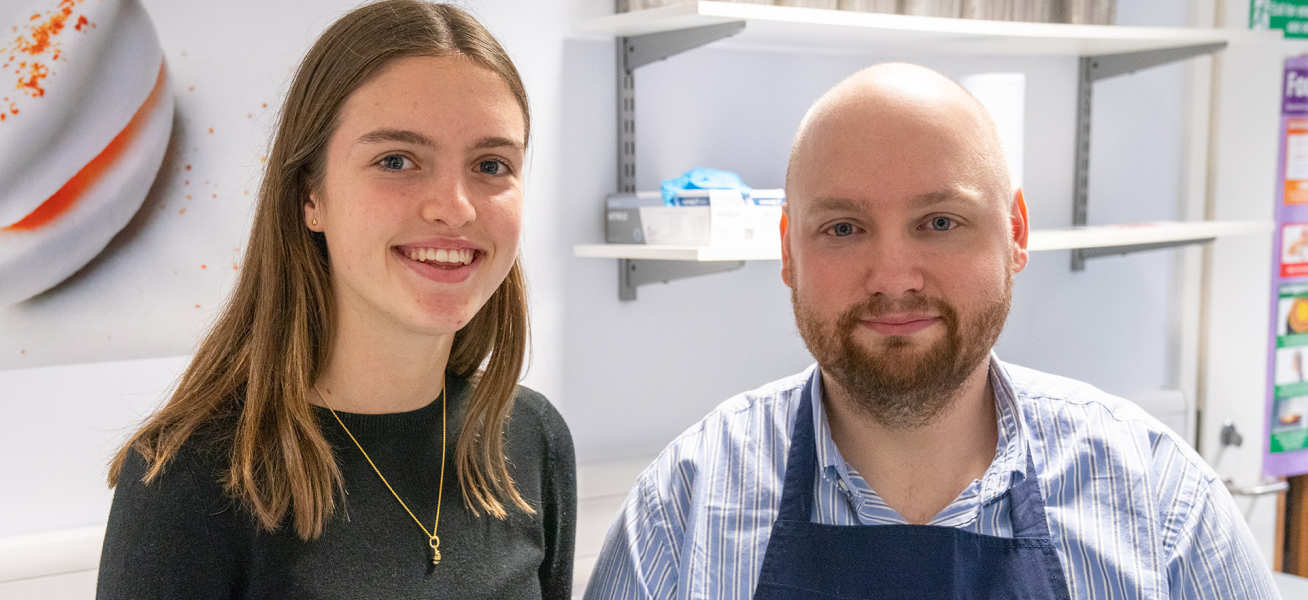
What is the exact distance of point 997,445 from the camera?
4.49ft

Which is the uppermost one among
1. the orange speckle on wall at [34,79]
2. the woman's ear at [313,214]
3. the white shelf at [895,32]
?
the white shelf at [895,32]

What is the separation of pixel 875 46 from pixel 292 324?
1.61 m

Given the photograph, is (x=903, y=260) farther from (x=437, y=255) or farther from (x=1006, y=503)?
(x=437, y=255)

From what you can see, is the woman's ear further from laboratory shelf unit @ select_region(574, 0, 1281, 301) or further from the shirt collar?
laboratory shelf unit @ select_region(574, 0, 1281, 301)

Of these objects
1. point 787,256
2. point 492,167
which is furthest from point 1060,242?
point 492,167

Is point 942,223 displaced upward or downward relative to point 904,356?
upward

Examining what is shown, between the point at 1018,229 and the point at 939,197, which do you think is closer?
the point at 939,197

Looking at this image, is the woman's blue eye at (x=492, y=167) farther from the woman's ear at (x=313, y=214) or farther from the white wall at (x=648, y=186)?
the white wall at (x=648, y=186)

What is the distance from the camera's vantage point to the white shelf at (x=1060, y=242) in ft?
6.57

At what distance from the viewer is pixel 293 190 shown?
1321 mm

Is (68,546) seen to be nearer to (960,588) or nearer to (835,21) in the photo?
(960,588)

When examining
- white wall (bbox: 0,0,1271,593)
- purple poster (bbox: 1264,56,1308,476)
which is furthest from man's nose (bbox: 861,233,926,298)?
purple poster (bbox: 1264,56,1308,476)

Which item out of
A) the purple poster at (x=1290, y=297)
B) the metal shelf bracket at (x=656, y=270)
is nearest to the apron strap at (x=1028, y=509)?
the metal shelf bracket at (x=656, y=270)

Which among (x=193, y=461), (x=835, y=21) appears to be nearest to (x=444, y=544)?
(x=193, y=461)
